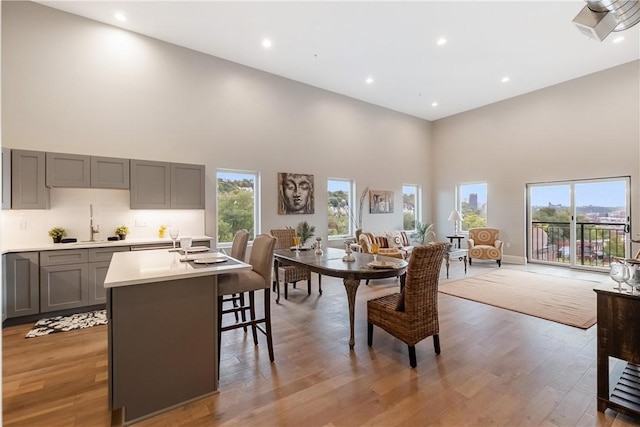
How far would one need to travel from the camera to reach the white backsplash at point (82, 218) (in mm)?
4066

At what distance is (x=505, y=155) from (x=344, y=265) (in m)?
6.52

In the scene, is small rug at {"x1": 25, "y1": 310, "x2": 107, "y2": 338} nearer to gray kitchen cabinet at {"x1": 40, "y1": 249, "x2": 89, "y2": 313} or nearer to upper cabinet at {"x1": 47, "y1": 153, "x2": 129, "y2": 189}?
gray kitchen cabinet at {"x1": 40, "y1": 249, "x2": 89, "y2": 313}

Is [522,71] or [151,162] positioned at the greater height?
[522,71]

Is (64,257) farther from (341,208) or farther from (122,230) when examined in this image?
(341,208)

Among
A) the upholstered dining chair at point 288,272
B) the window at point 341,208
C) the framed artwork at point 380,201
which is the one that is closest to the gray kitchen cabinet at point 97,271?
the upholstered dining chair at point 288,272

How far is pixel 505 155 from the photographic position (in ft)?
25.0

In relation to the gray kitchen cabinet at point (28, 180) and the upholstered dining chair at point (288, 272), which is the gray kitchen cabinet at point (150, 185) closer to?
the gray kitchen cabinet at point (28, 180)

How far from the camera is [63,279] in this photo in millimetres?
3799

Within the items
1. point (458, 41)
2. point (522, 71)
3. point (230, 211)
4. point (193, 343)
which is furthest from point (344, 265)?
point (522, 71)

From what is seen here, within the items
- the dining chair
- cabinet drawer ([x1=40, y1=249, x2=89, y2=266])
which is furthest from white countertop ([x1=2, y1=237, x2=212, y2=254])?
the dining chair

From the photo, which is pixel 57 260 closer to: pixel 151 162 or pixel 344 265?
pixel 151 162

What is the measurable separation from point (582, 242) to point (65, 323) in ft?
30.1

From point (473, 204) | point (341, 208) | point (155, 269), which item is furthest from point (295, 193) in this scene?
point (473, 204)

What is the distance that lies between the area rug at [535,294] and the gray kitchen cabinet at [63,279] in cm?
508
